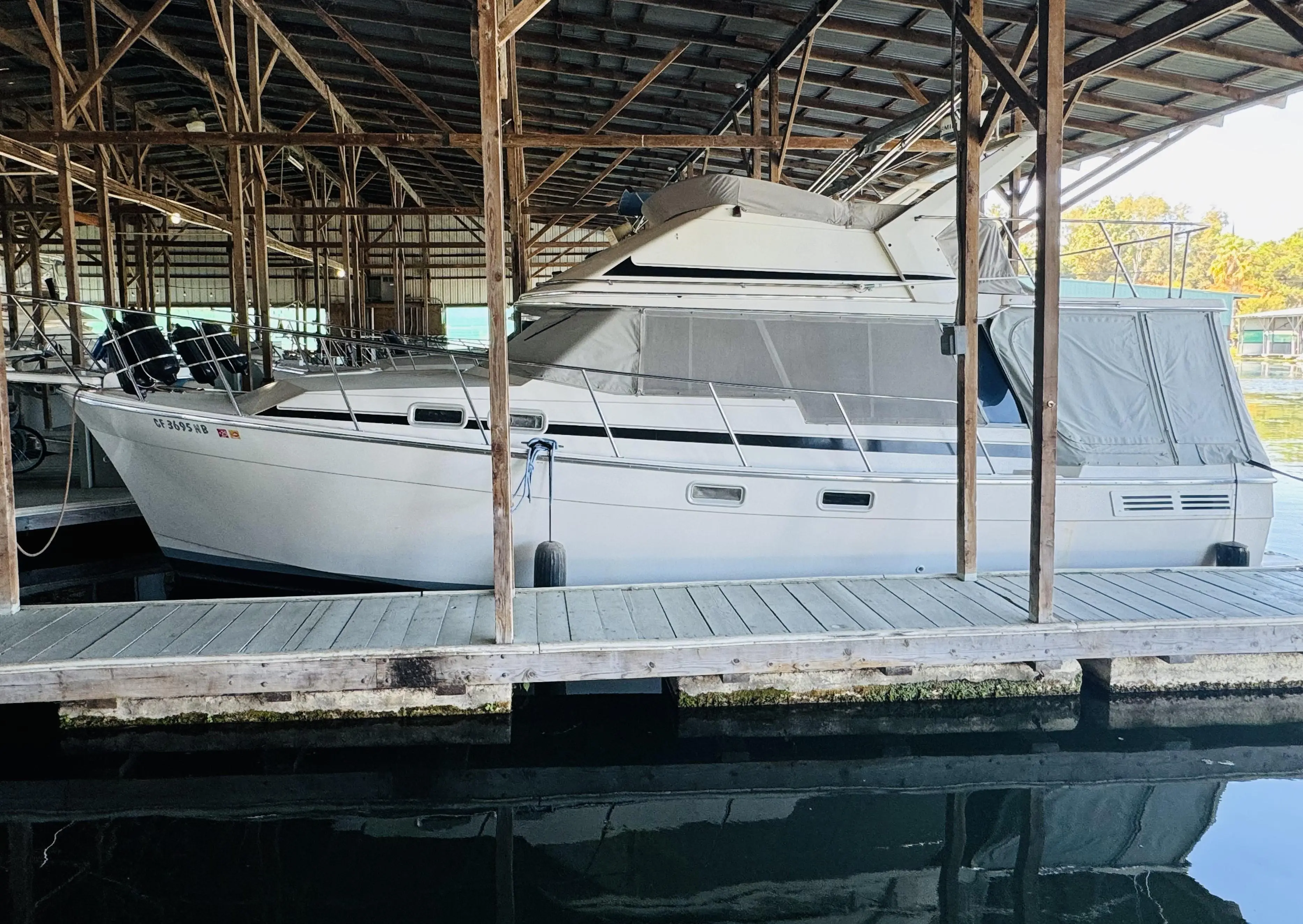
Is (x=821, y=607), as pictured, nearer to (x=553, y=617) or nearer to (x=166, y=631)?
(x=553, y=617)

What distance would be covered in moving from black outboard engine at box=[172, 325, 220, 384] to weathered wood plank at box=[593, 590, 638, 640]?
4343mm

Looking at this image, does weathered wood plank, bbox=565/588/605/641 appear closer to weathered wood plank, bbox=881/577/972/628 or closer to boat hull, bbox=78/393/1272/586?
boat hull, bbox=78/393/1272/586

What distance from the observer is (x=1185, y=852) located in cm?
395

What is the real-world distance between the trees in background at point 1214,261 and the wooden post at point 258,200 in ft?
106

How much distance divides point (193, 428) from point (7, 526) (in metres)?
1.53

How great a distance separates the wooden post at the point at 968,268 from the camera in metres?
5.22

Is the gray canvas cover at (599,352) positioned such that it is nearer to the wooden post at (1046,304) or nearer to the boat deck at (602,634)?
the boat deck at (602,634)

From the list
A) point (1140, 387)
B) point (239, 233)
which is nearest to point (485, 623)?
point (1140, 387)

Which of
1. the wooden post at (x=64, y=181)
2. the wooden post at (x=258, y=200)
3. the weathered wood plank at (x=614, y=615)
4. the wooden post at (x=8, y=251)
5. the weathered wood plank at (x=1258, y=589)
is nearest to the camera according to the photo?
the weathered wood plank at (x=614, y=615)

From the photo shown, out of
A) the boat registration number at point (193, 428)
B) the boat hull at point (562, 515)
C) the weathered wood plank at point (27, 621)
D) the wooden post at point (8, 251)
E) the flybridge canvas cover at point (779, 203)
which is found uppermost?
the wooden post at point (8, 251)

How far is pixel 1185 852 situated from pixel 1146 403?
3.56 metres

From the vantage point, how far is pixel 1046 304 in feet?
14.9

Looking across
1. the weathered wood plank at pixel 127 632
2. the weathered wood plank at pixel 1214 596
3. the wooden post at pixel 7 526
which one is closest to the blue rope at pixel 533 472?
the weathered wood plank at pixel 127 632

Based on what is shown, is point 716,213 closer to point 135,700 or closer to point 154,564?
point 135,700
